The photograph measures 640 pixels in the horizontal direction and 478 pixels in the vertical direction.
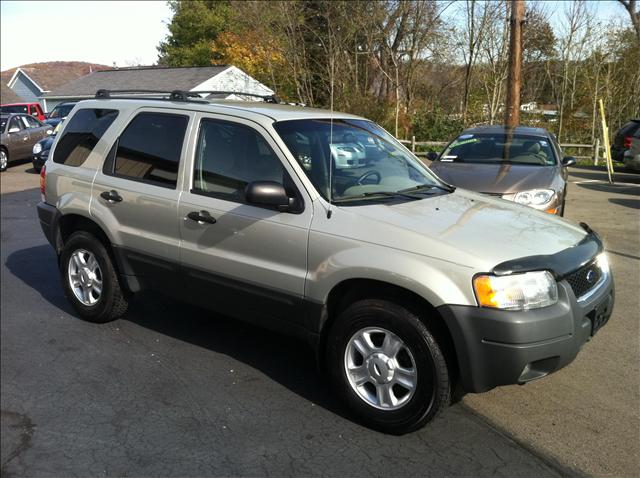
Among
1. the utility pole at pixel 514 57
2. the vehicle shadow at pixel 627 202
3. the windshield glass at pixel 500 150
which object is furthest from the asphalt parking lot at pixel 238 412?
the utility pole at pixel 514 57

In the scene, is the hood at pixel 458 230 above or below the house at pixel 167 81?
below

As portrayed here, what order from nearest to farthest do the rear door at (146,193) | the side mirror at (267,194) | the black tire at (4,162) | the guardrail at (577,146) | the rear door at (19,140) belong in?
the side mirror at (267,194), the rear door at (146,193), the black tire at (4,162), the rear door at (19,140), the guardrail at (577,146)

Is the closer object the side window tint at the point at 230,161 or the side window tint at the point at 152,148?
the side window tint at the point at 230,161

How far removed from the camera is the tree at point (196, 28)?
3922 centimetres

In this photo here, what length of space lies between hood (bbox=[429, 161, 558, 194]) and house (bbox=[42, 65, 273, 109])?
20077mm

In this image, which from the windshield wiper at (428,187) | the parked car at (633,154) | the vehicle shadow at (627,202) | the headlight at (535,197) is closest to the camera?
the windshield wiper at (428,187)

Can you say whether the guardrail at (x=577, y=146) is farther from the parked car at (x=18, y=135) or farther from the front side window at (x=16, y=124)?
the front side window at (x=16, y=124)

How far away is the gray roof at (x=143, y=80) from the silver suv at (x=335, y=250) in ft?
Result: 82.1

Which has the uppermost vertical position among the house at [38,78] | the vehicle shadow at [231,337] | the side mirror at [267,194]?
the house at [38,78]

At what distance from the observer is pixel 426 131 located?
2489cm

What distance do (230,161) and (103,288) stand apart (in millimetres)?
1714

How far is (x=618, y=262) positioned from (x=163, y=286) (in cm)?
552

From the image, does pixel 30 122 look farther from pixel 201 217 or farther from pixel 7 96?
pixel 7 96

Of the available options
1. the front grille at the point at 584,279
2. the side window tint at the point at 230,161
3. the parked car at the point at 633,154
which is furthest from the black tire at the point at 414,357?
the parked car at the point at 633,154
